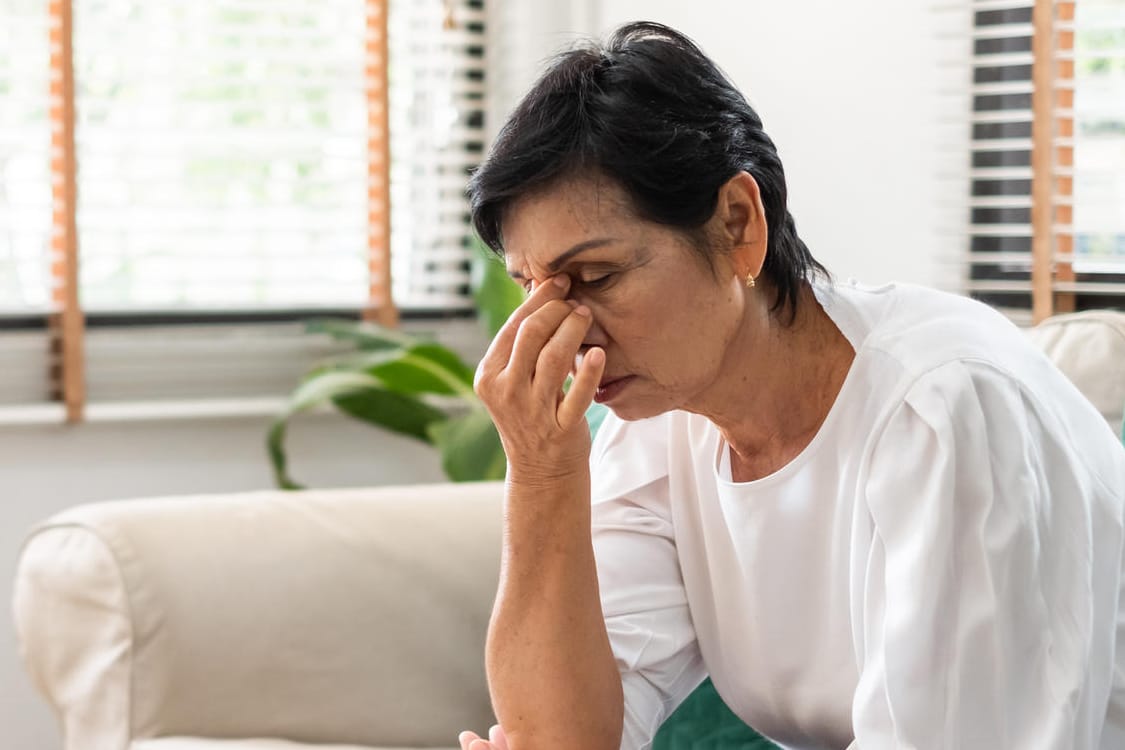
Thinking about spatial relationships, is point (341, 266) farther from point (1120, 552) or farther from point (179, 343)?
point (1120, 552)

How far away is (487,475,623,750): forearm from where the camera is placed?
4.19 feet

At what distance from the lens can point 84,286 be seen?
8.43 feet

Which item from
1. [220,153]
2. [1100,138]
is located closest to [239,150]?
[220,153]

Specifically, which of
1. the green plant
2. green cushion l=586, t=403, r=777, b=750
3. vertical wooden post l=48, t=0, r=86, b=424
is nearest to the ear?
green cushion l=586, t=403, r=777, b=750

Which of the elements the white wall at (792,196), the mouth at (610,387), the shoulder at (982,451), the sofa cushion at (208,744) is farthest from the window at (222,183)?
the shoulder at (982,451)

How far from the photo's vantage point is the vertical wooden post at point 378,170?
9.00 ft

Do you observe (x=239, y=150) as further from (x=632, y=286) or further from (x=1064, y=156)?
(x=632, y=286)

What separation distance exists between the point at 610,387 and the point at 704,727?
1.76 feet

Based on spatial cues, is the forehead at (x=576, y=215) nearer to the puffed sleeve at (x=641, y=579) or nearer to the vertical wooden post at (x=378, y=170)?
the puffed sleeve at (x=641, y=579)

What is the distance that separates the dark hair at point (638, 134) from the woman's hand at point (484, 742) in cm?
48

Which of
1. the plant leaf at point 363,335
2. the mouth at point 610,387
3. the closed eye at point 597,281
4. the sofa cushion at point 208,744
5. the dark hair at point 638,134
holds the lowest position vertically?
the sofa cushion at point 208,744

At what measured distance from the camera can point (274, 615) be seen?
1552 millimetres

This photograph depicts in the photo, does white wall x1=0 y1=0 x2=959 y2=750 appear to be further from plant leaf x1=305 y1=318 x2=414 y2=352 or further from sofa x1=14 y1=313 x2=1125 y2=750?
sofa x1=14 y1=313 x2=1125 y2=750

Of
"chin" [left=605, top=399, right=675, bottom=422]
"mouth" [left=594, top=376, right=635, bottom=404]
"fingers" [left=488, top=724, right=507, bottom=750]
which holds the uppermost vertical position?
"mouth" [left=594, top=376, right=635, bottom=404]
